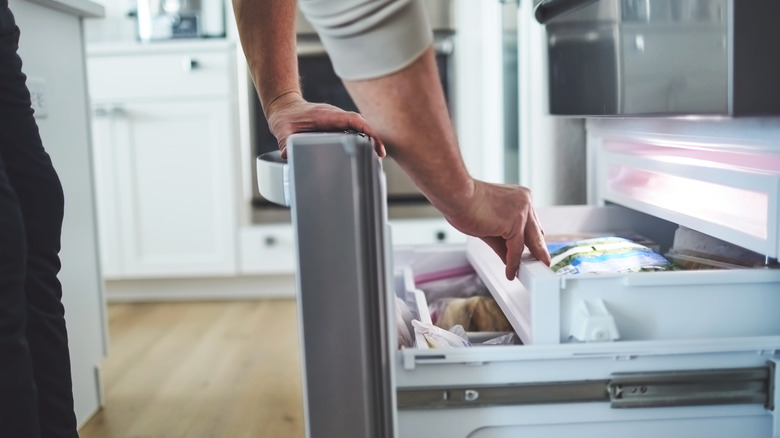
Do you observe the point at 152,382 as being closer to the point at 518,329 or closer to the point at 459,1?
the point at 518,329

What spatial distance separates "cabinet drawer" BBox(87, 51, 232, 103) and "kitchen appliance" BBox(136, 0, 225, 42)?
0.16m

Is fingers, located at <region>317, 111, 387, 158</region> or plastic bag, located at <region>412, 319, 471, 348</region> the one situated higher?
fingers, located at <region>317, 111, 387, 158</region>

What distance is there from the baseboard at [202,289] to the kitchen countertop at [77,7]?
123cm

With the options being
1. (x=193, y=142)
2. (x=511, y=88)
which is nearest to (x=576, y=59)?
(x=511, y=88)

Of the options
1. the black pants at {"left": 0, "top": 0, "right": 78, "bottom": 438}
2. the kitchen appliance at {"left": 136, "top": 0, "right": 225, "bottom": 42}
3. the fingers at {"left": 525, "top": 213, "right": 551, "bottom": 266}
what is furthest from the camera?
the kitchen appliance at {"left": 136, "top": 0, "right": 225, "bottom": 42}

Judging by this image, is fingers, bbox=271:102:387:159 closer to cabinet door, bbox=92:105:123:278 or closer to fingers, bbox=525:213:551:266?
fingers, bbox=525:213:551:266

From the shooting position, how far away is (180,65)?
250 centimetres

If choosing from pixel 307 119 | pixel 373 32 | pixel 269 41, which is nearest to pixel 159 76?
pixel 269 41

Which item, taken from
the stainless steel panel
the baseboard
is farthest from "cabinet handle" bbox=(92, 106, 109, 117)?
the stainless steel panel

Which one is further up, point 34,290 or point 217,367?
point 34,290

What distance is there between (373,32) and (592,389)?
0.38m

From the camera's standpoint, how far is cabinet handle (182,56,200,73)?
2.48 meters

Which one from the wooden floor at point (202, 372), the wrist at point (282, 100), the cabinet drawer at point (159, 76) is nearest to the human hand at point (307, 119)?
the wrist at point (282, 100)

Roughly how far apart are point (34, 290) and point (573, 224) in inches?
29.9
